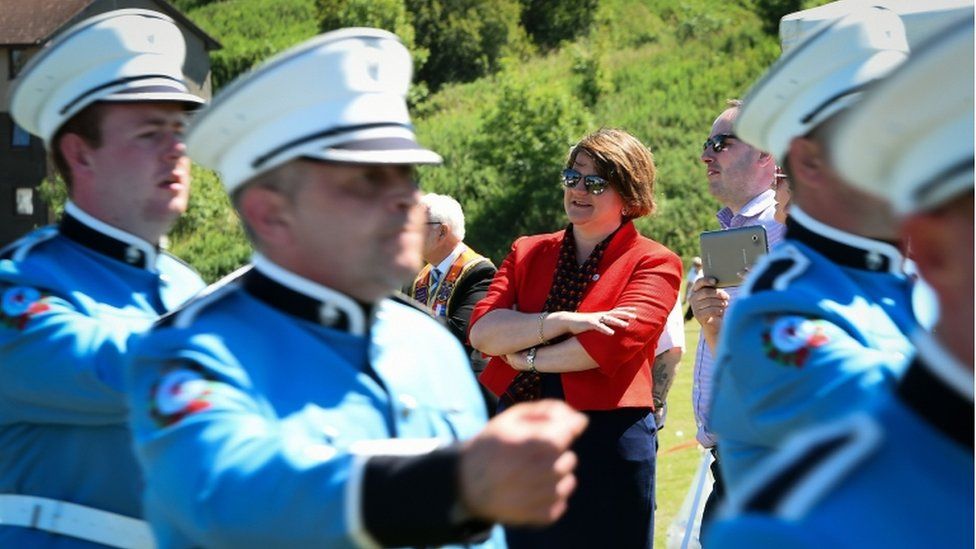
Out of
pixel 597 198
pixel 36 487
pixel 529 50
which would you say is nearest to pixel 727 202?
pixel 597 198

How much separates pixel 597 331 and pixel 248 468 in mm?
3396

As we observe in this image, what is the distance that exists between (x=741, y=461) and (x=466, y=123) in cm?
4793

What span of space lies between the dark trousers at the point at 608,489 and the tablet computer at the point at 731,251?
30.0 inches

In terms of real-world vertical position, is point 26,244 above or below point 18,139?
above

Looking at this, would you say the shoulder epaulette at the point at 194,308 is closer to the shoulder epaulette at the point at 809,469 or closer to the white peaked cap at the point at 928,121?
the shoulder epaulette at the point at 809,469

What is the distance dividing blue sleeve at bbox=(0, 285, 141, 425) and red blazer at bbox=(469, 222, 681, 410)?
259 centimetres

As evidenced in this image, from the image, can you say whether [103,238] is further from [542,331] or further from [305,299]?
[542,331]

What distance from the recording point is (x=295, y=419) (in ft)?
7.67

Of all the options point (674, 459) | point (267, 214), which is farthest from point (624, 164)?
point (674, 459)

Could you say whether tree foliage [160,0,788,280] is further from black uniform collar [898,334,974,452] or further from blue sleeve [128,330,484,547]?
black uniform collar [898,334,974,452]

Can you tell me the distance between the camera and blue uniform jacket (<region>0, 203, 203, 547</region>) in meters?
3.12

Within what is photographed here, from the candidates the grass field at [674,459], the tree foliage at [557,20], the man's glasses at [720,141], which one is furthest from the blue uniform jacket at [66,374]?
the tree foliage at [557,20]

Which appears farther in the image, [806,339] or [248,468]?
[806,339]

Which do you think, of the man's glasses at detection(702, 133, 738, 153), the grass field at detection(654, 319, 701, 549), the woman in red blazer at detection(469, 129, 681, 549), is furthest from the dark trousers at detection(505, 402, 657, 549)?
the grass field at detection(654, 319, 701, 549)
